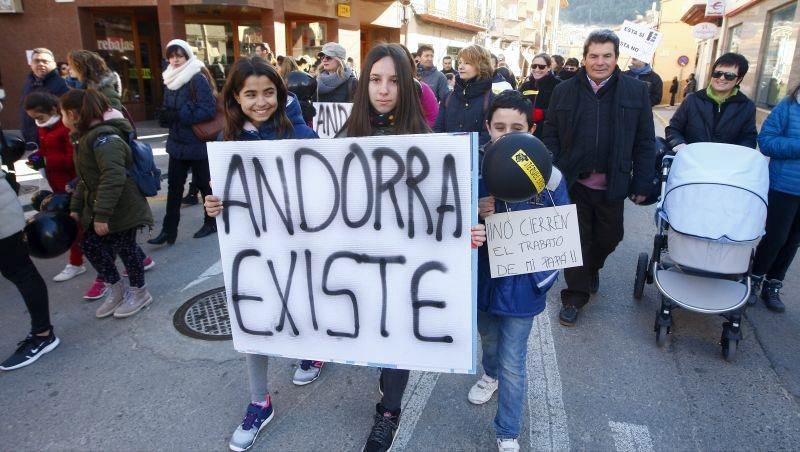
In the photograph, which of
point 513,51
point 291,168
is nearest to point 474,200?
point 291,168

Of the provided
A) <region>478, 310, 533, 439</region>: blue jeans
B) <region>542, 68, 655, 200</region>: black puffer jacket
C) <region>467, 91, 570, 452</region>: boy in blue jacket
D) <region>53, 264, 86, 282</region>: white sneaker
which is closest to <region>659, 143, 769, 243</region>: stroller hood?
<region>542, 68, 655, 200</region>: black puffer jacket

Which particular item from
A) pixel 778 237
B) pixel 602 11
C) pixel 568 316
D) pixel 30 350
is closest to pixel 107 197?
pixel 30 350

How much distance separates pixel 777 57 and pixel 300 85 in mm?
13350

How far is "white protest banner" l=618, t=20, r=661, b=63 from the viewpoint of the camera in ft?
22.3

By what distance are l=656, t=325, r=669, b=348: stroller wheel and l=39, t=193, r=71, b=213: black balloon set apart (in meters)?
4.41

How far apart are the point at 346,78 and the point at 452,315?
4772 millimetres

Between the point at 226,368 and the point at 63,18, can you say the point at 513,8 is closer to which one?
the point at 63,18

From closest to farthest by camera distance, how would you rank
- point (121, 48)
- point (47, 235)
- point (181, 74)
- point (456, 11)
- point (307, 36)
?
point (47, 235)
point (181, 74)
point (121, 48)
point (307, 36)
point (456, 11)

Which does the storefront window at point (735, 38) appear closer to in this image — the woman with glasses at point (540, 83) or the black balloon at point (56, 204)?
the woman with glasses at point (540, 83)

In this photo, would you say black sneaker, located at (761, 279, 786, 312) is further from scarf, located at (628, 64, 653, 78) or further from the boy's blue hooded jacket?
scarf, located at (628, 64, 653, 78)

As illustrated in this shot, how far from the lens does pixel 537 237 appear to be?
7.24 feet

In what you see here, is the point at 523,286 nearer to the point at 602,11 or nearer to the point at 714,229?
the point at 714,229

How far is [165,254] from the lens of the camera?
17.8 feet

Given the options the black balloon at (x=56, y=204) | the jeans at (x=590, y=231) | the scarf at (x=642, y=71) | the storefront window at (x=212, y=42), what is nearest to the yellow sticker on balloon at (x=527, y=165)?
the jeans at (x=590, y=231)
